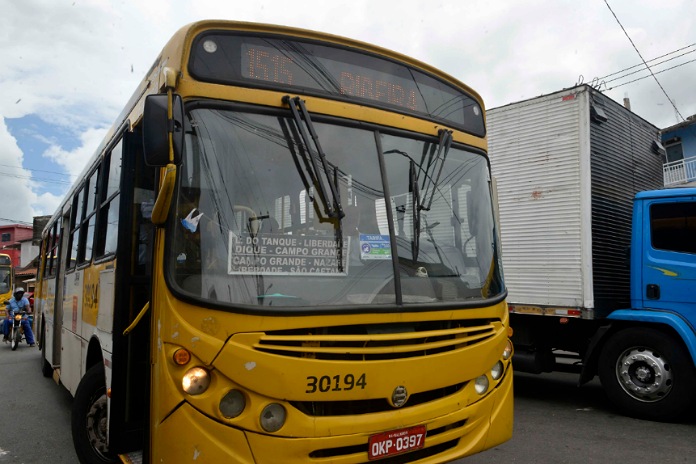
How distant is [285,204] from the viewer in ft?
10.1

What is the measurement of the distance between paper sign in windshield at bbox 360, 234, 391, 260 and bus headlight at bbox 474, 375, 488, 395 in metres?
1.02

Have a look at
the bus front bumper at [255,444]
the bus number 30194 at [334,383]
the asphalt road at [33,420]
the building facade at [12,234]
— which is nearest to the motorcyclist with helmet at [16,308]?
the asphalt road at [33,420]

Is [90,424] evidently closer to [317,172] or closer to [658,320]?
[317,172]

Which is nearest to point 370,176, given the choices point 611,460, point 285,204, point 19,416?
point 285,204

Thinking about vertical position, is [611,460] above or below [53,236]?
below

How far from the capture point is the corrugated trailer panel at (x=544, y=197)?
6406 millimetres

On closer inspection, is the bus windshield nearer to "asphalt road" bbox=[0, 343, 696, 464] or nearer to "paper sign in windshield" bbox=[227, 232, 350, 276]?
"paper sign in windshield" bbox=[227, 232, 350, 276]

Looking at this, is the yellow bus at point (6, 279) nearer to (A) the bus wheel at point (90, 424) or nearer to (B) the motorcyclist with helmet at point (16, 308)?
(B) the motorcyclist with helmet at point (16, 308)

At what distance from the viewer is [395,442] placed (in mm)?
3000

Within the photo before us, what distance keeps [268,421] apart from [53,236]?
23.3 ft

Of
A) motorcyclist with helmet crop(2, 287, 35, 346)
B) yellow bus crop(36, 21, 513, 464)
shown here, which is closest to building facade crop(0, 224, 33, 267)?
motorcyclist with helmet crop(2, 287, 35, 346)

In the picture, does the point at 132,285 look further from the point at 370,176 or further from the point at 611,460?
the point at 611,460

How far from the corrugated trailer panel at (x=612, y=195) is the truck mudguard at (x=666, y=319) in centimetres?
29

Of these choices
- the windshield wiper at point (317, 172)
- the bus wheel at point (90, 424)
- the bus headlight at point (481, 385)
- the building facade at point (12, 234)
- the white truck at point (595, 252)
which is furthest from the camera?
the building facade at point (12, 234)
